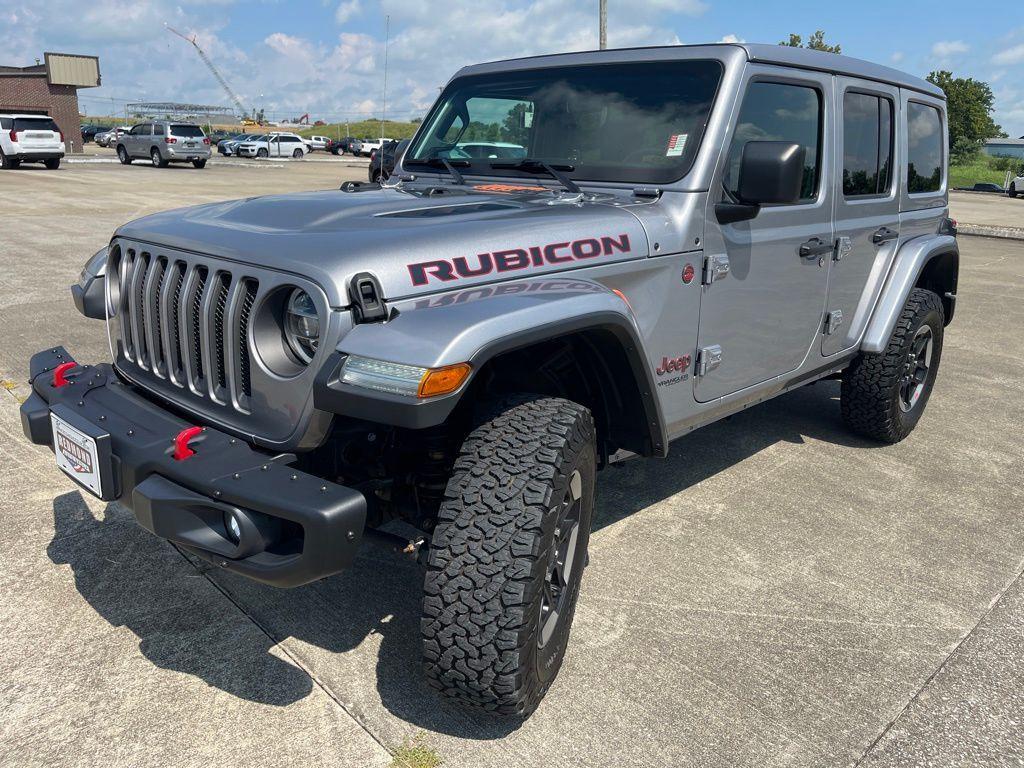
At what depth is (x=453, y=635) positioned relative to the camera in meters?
2.26

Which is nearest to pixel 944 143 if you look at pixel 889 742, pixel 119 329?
pixel 889 742

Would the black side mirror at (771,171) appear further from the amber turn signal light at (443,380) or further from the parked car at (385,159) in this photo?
the parked car at (385,159)

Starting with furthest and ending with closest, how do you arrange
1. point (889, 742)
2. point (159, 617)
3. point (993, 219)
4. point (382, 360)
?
1. point (993, 219)
2. point (159, 617)
3. point (889, 742)
4. point (382, 360)

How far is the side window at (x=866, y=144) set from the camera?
400cm

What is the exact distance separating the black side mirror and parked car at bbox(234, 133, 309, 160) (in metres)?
46.0

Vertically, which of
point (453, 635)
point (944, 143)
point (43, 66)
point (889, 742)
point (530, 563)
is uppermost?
point (43, 66)

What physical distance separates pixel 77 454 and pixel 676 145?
229 cm

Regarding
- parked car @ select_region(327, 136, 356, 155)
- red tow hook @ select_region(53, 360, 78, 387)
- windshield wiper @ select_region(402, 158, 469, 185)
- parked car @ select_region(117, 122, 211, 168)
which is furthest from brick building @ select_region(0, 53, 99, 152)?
red tow hook @ select_region(53, 360, 78, 387)

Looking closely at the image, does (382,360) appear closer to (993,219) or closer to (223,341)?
(223,341)

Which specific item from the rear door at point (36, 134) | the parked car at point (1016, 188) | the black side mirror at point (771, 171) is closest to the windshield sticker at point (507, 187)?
the black side mirror at point (771, 171)

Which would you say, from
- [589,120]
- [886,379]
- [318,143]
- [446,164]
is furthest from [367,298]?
[318,143]

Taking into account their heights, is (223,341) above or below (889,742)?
above

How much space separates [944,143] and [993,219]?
713 inches

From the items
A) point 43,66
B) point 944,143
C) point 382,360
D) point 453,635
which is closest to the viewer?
point 382,360
